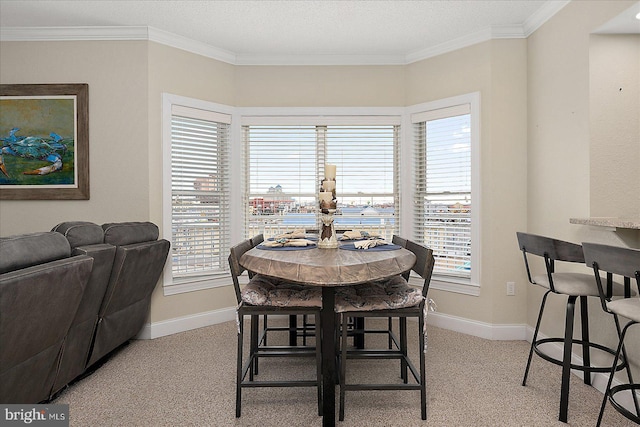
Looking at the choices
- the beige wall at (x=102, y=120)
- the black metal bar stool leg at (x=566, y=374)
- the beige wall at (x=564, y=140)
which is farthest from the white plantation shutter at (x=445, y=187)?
the beige wall at (x=102, y=120)

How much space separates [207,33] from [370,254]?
2776 millimetres

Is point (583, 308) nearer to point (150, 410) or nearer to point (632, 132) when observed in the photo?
point (632, 132)

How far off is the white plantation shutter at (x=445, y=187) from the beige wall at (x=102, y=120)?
2.70 m

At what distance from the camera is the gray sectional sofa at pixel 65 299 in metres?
1.74

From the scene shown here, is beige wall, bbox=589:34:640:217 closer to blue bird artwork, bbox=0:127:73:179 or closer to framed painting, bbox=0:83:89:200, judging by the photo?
framed painting, bbox=0:83:89:200

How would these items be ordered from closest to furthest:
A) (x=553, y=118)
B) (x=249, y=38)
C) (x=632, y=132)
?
(x=632, y=132), (x=553, y=118), (x=249, y=38)

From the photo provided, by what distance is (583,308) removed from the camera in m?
2.48

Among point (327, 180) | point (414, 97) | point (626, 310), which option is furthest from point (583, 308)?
point (414, 97)

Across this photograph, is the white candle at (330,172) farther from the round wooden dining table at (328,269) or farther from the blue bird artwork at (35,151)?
the blue bird artwork at (35,151)

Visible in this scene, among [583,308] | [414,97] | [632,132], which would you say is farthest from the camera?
[414,97]

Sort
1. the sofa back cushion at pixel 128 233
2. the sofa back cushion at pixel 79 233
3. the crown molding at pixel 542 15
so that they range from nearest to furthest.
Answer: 1. the sofa back cushion at pixel 79 233
2. the sofa back cushion at pixel 128 233
3. the crown molding at pixel 542 15

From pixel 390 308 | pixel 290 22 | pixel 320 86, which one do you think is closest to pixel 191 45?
pixel 290 22

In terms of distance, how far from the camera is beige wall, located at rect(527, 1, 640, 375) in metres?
2.66

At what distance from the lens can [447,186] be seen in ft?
13.1
